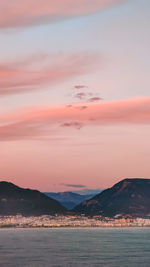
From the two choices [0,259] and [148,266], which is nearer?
[148,266]

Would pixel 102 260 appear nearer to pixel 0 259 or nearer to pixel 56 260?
pixel 56 260

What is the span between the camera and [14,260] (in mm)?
139375

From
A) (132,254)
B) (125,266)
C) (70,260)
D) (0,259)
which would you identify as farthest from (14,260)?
(132,254)

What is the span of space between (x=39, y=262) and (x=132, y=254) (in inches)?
1571

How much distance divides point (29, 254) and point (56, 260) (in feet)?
67.5

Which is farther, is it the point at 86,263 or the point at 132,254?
the point at 132,254

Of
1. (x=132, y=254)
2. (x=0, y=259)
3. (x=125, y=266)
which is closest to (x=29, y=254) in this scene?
(x=0, y=259)

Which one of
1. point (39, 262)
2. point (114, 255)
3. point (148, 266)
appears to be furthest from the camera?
point (114, 255)

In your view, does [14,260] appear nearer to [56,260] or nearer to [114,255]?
[56,260]

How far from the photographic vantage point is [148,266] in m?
127

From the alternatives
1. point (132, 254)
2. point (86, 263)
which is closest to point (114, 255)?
point (132, 254)

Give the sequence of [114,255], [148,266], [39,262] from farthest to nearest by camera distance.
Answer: [114,255], [39,262], [148,266]

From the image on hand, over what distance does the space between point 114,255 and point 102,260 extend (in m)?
18.1

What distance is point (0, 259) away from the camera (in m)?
142
